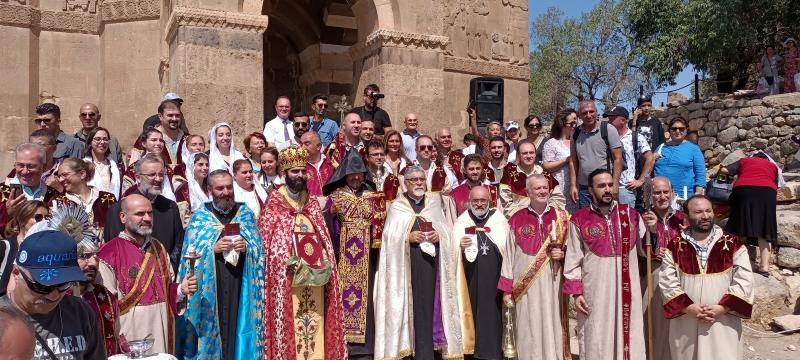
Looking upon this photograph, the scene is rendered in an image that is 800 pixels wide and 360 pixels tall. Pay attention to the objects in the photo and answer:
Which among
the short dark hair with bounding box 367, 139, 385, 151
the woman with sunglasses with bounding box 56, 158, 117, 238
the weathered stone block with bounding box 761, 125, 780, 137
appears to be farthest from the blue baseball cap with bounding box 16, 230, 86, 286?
the weathered stone block with bounding box 761, 125, 780, 137

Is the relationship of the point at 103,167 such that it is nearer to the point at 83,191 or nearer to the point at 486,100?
the point at 83,191

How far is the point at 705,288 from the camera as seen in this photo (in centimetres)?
565

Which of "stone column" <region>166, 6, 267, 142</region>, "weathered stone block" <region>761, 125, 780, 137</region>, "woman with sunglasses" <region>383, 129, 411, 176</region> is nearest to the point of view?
"woman with sunglasses" <region>383, 129, 411, 176</region>

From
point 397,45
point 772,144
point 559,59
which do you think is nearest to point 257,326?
point 397,45

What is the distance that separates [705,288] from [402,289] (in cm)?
244

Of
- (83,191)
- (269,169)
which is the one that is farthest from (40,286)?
(269,169)

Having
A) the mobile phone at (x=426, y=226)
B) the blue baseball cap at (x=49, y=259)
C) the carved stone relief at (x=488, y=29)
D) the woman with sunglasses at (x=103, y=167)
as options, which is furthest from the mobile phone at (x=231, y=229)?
the carved stone relief at (x=488, y=29)

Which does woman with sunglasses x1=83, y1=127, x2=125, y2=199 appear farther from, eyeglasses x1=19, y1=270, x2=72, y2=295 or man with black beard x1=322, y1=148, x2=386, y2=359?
eyeglasses x1=19, y1=270, x2=72, y2=295

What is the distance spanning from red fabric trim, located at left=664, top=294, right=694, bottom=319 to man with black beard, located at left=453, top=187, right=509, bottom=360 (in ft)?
4.70

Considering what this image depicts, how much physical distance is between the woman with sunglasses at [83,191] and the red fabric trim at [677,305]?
444 cm

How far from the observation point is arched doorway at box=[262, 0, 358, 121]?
47.6 ft

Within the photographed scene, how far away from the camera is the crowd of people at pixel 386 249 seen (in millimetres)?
5309

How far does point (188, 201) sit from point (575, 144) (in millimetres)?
3857

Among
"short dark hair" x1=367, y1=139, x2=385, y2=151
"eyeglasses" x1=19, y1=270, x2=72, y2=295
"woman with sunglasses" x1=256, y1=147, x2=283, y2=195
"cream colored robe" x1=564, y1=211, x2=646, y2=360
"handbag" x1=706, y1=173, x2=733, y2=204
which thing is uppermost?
"short dark hair" x1=367, y1=139, x2=385, y2=151
